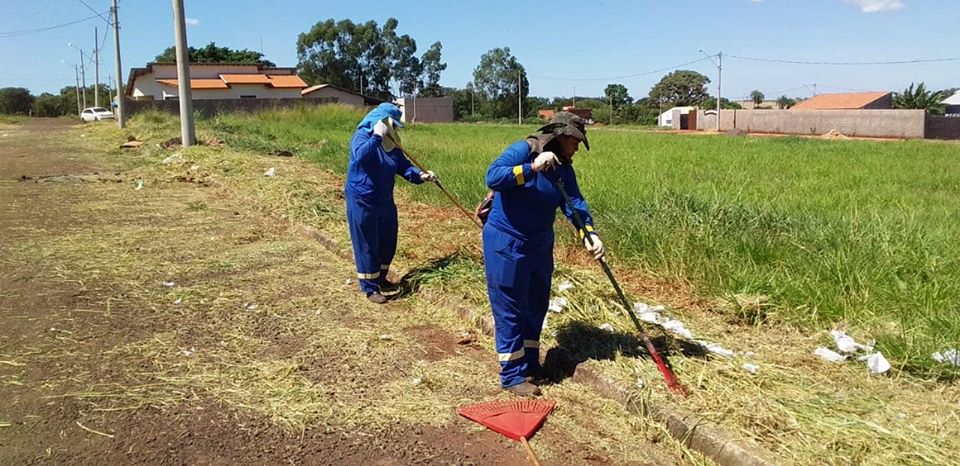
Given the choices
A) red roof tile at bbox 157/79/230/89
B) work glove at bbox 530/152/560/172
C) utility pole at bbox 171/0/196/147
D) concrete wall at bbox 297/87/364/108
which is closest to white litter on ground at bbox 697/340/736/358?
work glove at bbox 530/152/560/172

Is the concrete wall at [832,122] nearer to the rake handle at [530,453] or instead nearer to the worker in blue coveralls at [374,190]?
the worker in blue coveralls at [374,190]

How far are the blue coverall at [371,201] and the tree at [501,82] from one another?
66819 mm

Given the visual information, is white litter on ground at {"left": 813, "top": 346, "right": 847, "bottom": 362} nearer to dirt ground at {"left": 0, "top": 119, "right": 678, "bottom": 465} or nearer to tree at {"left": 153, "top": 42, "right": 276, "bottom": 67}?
dirt ground at {"left": 0, "top": 119, "right": 678, "bottom": 465}

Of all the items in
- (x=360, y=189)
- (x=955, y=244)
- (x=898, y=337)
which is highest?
(x=360, y=189)

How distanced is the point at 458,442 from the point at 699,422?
3.87ft

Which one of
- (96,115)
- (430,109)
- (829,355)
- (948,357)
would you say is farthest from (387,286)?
(430,109)

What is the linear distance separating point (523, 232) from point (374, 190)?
2.09 metres

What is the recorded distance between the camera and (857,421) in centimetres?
313

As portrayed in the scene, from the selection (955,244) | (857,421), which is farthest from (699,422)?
(955,244)

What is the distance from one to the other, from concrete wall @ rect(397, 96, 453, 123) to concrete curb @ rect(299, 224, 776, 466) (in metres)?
54.5

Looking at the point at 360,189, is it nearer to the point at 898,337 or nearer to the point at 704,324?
the point at 704,324

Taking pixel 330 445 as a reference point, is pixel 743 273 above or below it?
above

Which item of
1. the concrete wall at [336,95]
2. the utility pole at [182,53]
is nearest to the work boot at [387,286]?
the utility pole at [182,53]

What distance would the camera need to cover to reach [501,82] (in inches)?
2906
